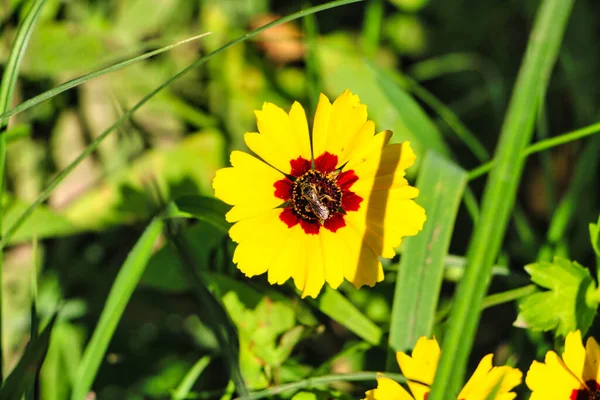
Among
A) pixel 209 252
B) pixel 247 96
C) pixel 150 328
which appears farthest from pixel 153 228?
pixel 247 96

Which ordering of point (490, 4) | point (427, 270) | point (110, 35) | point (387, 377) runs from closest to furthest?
1. point (387, 377)
2. point (427, 270)
3. point (110, 35)
4. point (490, 4)

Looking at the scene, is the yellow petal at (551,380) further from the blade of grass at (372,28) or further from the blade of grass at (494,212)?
the blade of grass at (372,28)

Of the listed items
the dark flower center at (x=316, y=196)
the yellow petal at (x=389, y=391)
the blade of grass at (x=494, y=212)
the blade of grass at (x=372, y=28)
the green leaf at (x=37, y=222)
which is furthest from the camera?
the blade of grass at (x=372, y=28)

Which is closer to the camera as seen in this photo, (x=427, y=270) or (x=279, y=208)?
(x=279, y=208)

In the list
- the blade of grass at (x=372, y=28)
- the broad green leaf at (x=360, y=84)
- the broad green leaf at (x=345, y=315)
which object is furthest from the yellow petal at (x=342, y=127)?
the blade of grass at (x=372, y=28)

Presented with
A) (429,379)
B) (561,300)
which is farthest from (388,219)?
(561,300)

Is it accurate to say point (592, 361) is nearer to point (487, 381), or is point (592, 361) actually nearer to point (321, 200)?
point (487, 381)

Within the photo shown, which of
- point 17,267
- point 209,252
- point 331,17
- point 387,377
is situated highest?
point 331,17

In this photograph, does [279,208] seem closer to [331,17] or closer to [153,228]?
[153,228]
